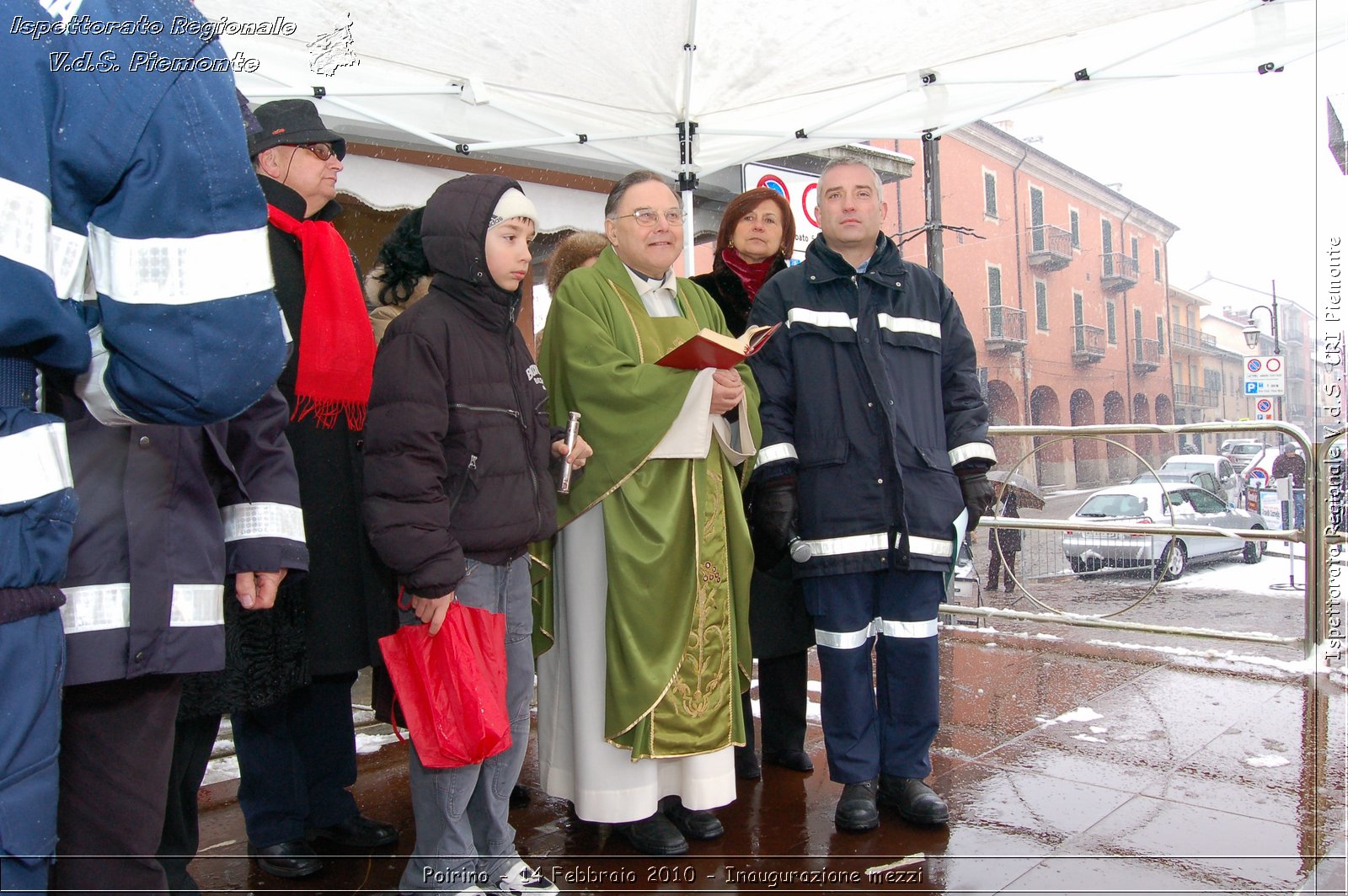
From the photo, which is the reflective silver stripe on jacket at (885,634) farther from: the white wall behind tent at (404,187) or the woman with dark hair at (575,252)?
the white wall behind tent at (404,187)

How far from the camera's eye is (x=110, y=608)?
4.98 feet

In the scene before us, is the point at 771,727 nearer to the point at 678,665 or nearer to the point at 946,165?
the point at 678,665

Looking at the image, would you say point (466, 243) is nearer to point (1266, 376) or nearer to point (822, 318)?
point (822, 318)

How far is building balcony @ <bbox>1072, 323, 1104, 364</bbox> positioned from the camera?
40219 millimetres

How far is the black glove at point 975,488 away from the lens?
10.9 ft

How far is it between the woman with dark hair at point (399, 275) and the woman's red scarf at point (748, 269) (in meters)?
1.27

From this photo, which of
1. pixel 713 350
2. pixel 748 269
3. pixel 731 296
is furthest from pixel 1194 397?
pixel 713 350

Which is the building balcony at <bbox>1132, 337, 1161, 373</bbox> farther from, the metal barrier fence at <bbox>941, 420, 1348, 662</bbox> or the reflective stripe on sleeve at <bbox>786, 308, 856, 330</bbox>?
the reflective stripe on sleeve at <bbox>786, 308, 856, 330</bbox>

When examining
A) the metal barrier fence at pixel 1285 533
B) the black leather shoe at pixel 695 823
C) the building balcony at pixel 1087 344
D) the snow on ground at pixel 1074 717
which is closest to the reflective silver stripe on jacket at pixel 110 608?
the black leather shoe at pixel 695 823

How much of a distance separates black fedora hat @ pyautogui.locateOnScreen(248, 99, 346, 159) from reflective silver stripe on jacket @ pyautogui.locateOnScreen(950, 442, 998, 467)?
2149 mm

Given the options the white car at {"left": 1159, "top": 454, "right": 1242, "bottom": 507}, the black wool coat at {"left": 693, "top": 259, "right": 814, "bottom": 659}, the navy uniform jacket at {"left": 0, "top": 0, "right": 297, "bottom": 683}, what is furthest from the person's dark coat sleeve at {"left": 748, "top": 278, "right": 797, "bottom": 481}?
the white car at {"left": 1159, "top": 454, "right": 1242, "bottom": 507}

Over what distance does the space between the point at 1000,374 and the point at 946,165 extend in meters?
8.98

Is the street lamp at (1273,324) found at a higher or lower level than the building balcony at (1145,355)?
lower

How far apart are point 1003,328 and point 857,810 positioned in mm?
36812
